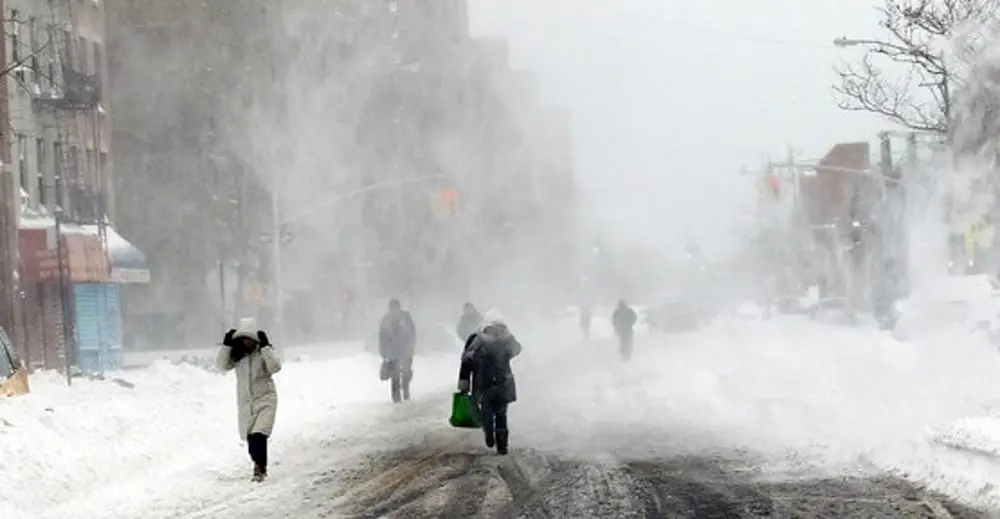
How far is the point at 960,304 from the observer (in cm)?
3022

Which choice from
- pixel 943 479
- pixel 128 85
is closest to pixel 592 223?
pixel 128 85

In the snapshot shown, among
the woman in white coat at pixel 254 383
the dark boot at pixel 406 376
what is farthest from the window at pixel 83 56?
the woman in white coat at pixel 254 383

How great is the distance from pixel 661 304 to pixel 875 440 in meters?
49.2

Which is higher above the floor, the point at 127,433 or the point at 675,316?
the point at 127,433

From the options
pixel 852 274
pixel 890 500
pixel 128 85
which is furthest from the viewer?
pixel 852 274

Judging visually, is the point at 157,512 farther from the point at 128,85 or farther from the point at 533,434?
the point at 128,85

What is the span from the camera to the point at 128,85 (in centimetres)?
4878

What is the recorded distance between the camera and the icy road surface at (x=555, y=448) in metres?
11.3

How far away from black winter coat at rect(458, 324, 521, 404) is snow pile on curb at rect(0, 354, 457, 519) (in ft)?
8.17

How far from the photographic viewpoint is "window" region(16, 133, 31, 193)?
33.2 metres

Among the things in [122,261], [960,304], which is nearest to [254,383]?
[960,304]

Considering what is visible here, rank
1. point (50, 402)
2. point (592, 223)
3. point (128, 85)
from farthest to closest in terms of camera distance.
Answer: point (592, 223) < point (128, 85) < point (50, 402)

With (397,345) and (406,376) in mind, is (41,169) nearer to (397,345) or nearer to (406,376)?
(406,376)

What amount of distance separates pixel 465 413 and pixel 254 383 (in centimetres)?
254
